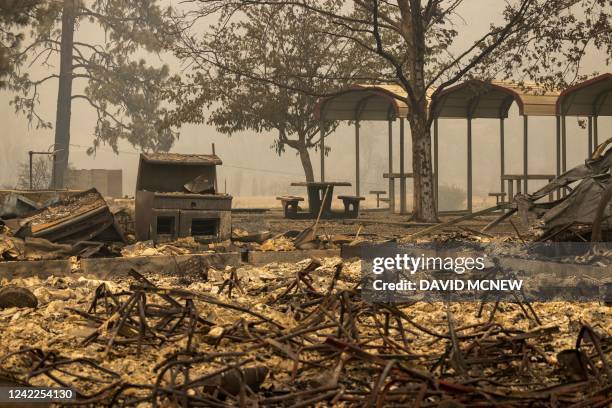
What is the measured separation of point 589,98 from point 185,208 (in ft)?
51.1

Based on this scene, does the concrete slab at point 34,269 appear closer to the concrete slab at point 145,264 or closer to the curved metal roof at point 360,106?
the concrete slab at point 145,264

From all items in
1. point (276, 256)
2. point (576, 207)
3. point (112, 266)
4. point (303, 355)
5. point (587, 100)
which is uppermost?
point (587, 100)

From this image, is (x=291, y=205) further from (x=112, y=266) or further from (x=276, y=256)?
(x=112, y=266)

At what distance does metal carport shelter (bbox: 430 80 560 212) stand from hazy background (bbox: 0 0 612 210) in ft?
196

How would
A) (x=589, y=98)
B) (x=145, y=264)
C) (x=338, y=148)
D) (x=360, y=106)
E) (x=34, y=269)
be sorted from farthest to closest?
1. (x=338, y=148)
2. (x=360, y=106)
3. (x=589, y=98)
4. (x=145, y=264)
5. (x=34, y=269)

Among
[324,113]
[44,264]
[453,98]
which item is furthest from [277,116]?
[44,264]

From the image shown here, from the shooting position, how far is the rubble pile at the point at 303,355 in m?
3.92

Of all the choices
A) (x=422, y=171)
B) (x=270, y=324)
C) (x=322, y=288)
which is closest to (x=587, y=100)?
(x=422, y=171)

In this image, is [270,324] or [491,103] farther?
[491,103]

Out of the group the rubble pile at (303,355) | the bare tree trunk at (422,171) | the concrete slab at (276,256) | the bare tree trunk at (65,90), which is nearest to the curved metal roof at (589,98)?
the bare tree trunk at (422,171)

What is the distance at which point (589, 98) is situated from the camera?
1001 inches

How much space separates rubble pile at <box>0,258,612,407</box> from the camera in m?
3.92

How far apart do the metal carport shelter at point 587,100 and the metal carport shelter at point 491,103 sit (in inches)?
22.8

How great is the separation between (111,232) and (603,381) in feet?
31.9
